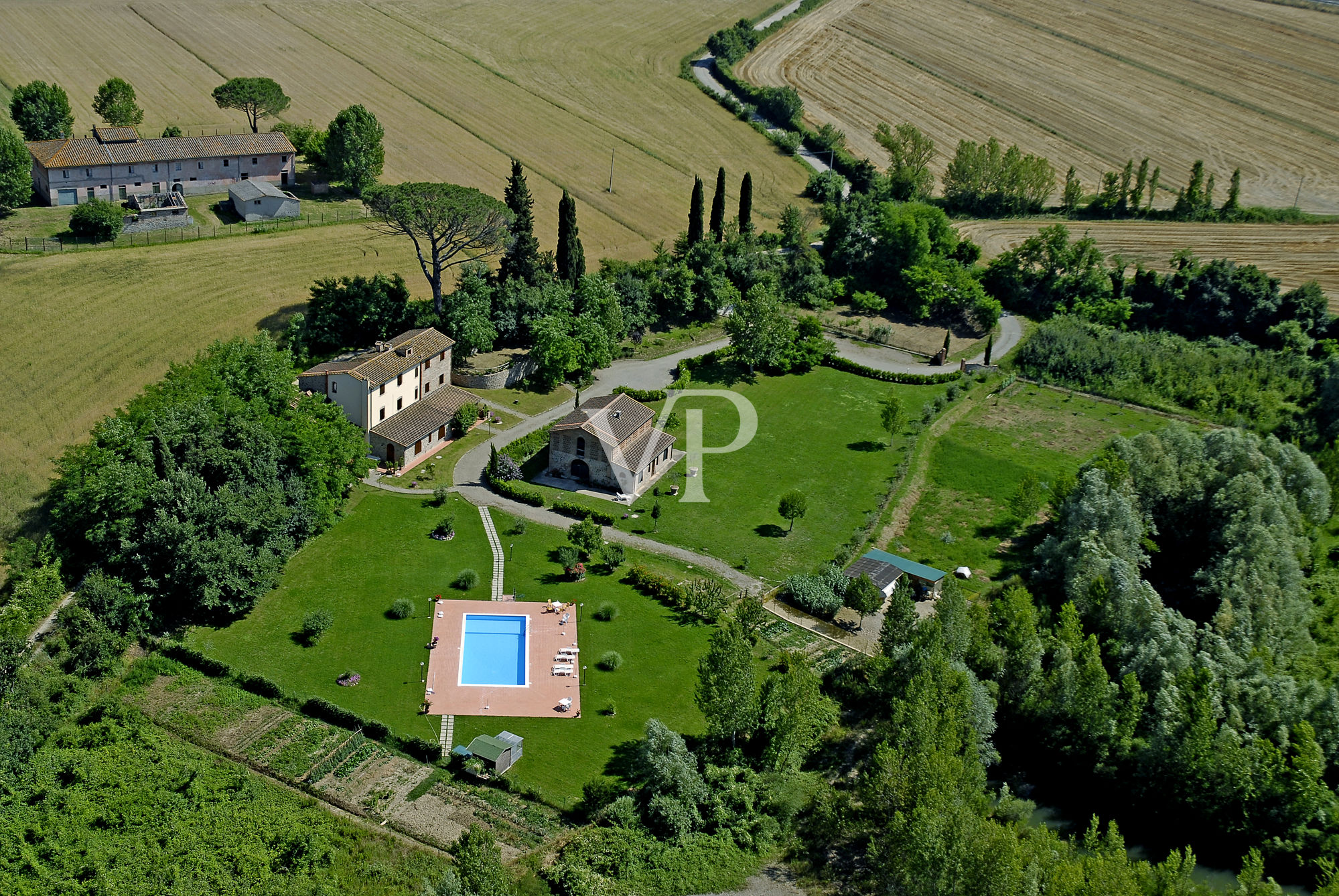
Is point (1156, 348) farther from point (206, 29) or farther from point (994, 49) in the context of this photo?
point (206, 29)

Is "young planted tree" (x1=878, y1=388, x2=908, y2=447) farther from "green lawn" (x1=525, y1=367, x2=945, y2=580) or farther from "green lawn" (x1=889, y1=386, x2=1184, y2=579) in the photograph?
"green lawn" (x1=889, y1=386, x2=1184, y2=579)

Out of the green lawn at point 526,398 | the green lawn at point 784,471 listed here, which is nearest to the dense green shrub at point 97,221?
the green lawn at point 526,398

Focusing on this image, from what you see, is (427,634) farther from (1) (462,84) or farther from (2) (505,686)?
(1) (462,84)

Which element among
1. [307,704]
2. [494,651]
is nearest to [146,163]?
[494,651]

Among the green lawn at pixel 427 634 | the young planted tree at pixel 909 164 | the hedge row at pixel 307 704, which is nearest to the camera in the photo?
the hedge row at pixel 307 704

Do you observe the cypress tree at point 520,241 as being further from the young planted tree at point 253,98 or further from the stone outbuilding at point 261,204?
the young planted tree at point 253,98

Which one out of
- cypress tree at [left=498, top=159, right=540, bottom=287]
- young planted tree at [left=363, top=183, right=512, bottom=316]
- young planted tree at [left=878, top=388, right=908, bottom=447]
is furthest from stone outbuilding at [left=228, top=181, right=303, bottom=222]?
young planted tree at [left=878, top=388, right=908, bottom=447]
